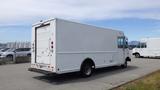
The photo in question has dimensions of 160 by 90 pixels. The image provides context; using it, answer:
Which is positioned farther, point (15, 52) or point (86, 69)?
point (15, 52)

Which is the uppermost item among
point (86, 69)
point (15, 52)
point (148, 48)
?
point (148, 48)

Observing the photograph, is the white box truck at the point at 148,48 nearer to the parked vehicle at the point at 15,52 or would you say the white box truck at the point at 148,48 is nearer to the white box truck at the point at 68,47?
the parked vehicle at the point at 15,52

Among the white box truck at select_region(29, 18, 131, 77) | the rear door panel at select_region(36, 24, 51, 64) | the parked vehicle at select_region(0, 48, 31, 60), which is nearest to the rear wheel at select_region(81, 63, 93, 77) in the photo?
the white box truck at select_region(29, 18, 131, 77)

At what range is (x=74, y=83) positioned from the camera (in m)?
Answer: 10.9

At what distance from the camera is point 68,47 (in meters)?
11.5

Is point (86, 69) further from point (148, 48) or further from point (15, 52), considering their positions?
point (148, 48)

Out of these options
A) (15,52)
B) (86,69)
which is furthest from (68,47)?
(15,52)

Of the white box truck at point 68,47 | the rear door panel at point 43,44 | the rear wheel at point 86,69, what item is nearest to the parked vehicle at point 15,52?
the white box truck at point 68,47

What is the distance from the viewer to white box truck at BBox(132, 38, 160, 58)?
3022 centimetres

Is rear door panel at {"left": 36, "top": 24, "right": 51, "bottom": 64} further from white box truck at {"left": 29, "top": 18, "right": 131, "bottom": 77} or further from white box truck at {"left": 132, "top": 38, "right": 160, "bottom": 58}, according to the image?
white box truck at {"left": 132, "top": 38, "right": 160, "bottom": 58}

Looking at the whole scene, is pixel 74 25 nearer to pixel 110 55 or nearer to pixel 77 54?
pixel 77 54

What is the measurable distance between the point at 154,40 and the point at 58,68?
2269 centimetres

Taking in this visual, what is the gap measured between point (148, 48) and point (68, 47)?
21.9 meters

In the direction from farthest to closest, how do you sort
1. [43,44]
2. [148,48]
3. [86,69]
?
[148,48], [86,69], [43,44]
